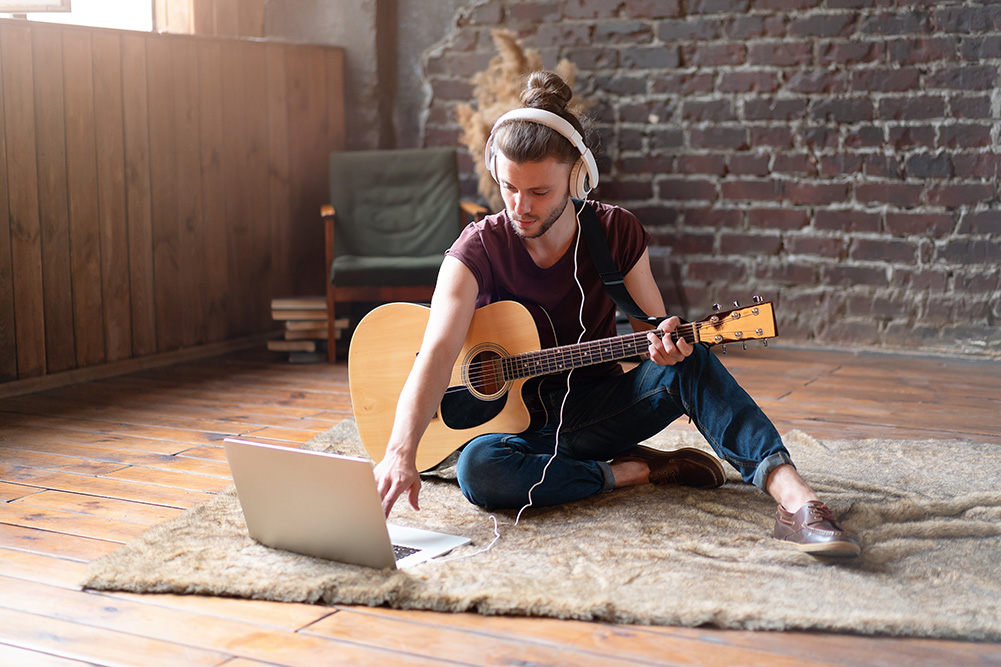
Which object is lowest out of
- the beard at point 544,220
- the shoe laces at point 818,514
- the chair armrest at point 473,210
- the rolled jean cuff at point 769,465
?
the shoe laces at point 818,514

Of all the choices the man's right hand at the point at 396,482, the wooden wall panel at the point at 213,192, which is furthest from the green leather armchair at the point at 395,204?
the man's right hand at the point at 396,482

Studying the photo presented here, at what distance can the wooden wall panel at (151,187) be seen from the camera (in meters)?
3.40

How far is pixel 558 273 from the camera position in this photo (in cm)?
220

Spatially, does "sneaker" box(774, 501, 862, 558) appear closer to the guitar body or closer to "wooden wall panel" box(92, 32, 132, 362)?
the guitar body

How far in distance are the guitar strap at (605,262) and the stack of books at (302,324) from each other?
2.10 metres

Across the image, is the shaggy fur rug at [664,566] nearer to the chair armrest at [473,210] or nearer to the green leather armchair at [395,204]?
the chair armrest at [473,210]

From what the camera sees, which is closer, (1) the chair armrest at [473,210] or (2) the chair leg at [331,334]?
(2) the chair leg at [331,334]

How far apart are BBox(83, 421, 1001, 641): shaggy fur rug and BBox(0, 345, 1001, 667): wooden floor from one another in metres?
0.04

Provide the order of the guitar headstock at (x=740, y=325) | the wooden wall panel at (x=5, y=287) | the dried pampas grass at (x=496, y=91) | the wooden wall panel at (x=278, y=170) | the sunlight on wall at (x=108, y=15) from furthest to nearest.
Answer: the wooden wall panel at (x=278, y=170) < the dried pampas grass at (x=496, y=91) < the sunlight on wall at (x=108, y=15) < the wooden wall panel at (x=5, y=287) < the guitar headstock at (x=740, y=325)

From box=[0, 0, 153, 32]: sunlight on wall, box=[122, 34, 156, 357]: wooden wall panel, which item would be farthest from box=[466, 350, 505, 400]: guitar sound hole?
box=[0, 0, 153, 32]: sunlight on wall

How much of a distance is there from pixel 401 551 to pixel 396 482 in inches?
8.6

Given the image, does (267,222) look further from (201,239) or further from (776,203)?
(776,203)

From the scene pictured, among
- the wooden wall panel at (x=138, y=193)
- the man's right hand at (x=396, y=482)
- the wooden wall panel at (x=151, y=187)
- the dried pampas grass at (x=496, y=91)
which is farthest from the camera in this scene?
A: the dried pampas grass at (x=496, y=91)

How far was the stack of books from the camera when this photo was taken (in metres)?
4.13
